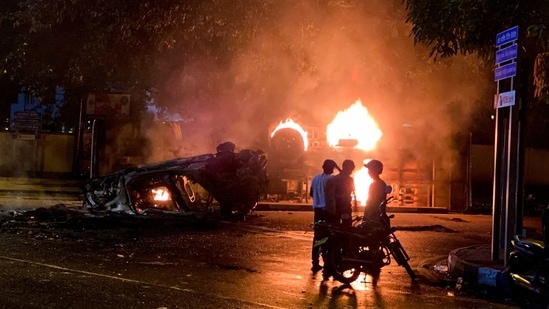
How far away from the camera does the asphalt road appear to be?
6680 mm

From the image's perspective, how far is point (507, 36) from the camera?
8.44m

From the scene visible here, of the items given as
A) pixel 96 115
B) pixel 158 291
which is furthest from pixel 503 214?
pixel 96 115

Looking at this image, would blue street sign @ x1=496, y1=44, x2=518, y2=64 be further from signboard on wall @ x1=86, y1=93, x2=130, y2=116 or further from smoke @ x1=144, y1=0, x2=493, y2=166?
signboard on wall @ x1=86, y1=93, x2=130, y2=116

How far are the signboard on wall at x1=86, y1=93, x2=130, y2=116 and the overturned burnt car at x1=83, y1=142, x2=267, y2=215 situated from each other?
6.85m

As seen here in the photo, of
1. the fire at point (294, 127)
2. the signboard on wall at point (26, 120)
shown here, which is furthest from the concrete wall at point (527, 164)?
the signboard on wall at point (26, 120)

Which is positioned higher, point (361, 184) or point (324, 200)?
point (361, 184)

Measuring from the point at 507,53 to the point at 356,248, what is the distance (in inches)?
137

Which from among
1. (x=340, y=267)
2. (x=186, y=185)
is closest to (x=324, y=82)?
(x=186, y=185)

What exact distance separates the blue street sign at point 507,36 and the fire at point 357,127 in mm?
13564

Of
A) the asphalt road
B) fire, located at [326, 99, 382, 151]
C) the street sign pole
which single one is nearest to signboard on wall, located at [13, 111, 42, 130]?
the asphalt road

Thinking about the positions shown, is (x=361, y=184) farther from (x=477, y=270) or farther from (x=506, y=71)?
(x=477, y=270)

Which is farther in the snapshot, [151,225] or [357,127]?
[357,127]

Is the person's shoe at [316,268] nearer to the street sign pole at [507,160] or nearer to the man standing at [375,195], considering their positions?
the man standing at [375,195]

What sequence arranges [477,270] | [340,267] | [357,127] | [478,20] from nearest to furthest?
1. [340,267]
2. [477,270]
3. [478,20]
4. [357,127]
